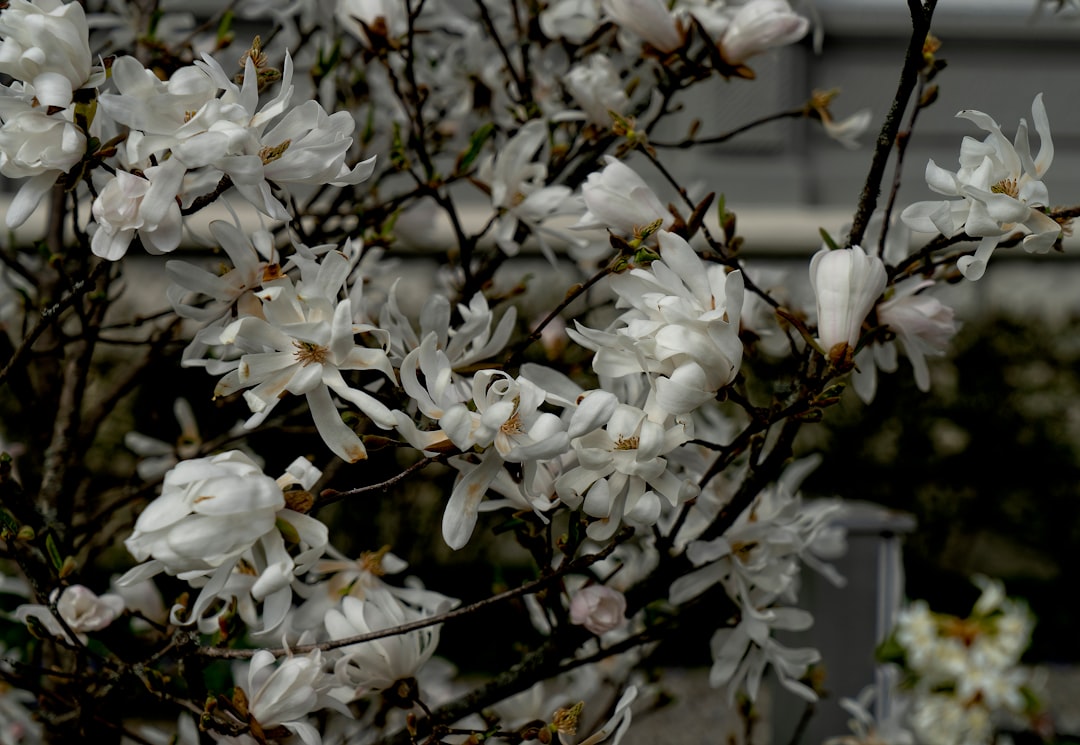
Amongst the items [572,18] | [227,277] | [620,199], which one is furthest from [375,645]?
[572,18]

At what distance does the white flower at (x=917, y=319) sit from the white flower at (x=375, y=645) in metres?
0.44

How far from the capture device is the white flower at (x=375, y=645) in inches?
30.9

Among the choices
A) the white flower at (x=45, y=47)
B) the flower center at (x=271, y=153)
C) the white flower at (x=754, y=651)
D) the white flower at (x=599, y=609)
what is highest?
the white flower at (x=45, y=47)

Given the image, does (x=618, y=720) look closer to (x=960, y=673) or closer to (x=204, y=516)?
(x=204, y=516)

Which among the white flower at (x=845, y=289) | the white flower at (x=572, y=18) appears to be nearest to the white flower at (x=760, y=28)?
the white flower at (x=572, y=18)

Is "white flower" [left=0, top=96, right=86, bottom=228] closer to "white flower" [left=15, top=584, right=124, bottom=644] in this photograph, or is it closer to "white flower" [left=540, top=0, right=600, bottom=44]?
"white flower" [left=15, top=584, right=124, bottom=644]

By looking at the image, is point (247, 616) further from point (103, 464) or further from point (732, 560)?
point (103, 464)

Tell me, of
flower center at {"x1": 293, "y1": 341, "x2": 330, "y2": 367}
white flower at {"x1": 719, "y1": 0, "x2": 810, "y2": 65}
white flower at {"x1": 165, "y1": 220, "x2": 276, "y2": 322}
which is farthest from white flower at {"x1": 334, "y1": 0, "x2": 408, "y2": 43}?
flower center at {"x1": 293, "y1": 341, "x2": 330, "y2": 367}

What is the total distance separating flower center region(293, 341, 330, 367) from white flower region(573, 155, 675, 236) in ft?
0.92

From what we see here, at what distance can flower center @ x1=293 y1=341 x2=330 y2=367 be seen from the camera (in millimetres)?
658

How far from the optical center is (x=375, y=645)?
2.57 feet

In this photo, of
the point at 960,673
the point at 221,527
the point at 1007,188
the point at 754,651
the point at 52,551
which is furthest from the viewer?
the point at 960,673

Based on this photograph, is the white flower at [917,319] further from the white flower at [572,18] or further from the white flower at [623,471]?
the white flower at [572,18]

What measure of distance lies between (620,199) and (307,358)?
31 cm
